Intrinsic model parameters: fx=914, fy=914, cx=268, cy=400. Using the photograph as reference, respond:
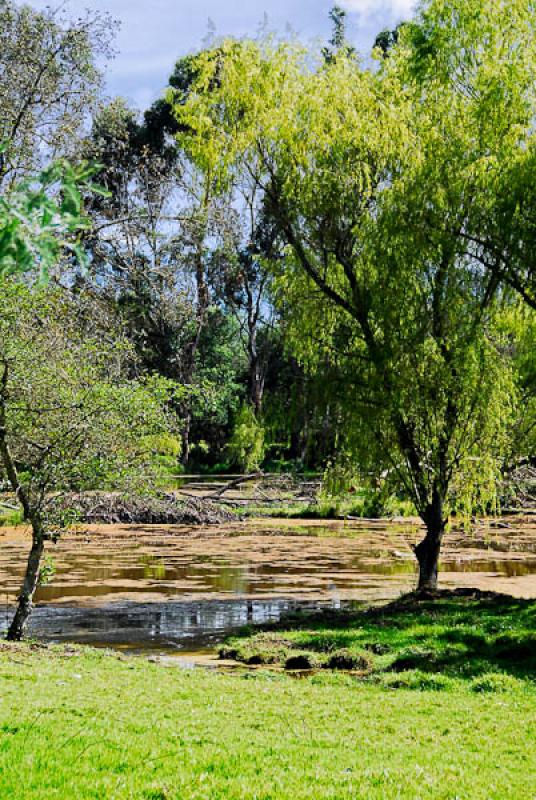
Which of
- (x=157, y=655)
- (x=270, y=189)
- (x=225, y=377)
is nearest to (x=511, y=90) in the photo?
(x=270, y=189)

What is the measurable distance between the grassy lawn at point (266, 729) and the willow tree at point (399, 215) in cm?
531

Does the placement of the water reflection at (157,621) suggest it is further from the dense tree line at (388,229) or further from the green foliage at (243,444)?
the green foliage at (243,444)

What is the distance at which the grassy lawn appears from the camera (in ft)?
20.2

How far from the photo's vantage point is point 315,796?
19.3 ft

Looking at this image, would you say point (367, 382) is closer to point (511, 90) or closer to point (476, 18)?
point (511, 90)

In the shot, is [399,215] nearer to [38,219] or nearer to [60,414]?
[60,414]

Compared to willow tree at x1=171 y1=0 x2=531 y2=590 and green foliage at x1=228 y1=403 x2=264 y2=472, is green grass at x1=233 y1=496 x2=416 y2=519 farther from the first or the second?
willow tree at x1=171 y1=0 x2=531 y2=590

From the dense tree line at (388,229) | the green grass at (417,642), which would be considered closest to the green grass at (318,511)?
the dense tree line at (388,229)

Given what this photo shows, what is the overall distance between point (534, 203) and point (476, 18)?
4726 millimetres

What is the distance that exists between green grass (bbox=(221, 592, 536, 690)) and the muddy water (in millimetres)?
1320

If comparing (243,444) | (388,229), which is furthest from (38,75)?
(243,444)

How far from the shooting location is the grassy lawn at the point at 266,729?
243 inches

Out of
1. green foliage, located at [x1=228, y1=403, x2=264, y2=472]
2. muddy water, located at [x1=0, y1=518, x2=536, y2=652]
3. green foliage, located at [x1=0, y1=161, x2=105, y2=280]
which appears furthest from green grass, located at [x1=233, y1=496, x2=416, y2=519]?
green foliage, located at [x1=0, y1=161, x2=105, y2=280]

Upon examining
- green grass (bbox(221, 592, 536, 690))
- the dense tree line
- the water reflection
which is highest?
the dense tree line
